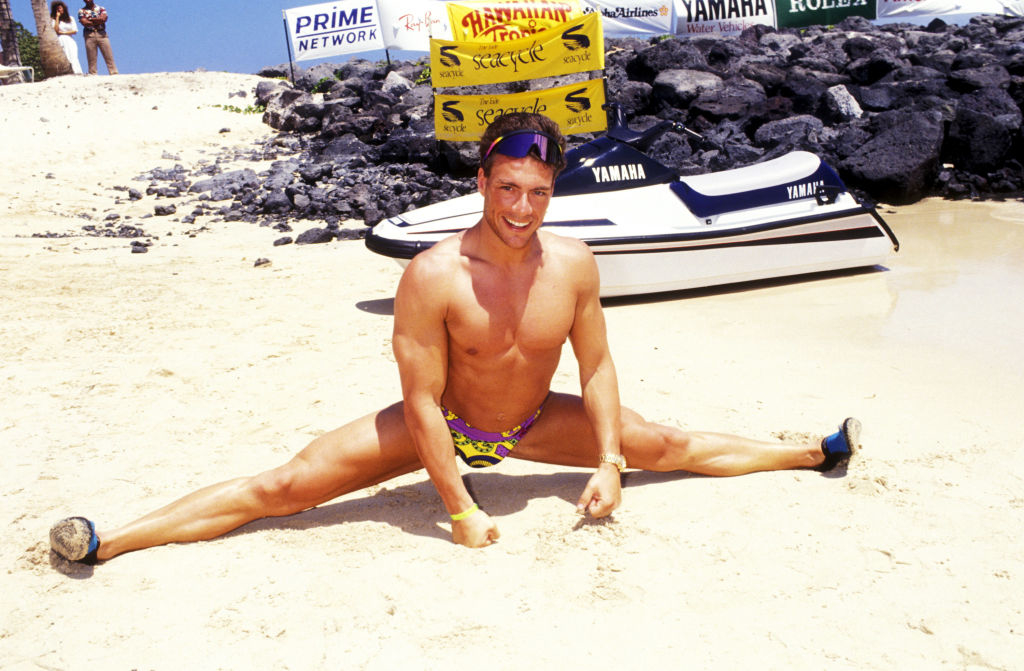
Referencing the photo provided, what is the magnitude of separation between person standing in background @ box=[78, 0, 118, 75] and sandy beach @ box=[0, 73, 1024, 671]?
45.8 ft

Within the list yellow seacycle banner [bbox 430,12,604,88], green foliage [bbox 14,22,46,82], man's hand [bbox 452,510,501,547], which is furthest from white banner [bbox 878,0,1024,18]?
green foliage [bbox 14,22,46,82]

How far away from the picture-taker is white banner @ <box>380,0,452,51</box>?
63.7ft

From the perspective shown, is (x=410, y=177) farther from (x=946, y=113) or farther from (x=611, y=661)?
(x=611, y=661)

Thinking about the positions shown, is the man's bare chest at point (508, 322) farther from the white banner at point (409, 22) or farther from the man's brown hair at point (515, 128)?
the white banner at point (409, 22)

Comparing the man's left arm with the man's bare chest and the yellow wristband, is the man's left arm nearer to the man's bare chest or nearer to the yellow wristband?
the man's bare chest

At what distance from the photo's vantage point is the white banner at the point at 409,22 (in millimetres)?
19422

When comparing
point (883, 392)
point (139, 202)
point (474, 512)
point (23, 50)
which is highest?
point (23, 50)

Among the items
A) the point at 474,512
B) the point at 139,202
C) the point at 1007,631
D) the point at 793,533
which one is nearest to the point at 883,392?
the point at 793,533

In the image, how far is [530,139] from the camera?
308cm

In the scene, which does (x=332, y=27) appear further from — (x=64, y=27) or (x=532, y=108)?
(x=532, y=108)

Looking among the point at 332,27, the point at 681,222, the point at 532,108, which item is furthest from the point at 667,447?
the point at 332,27

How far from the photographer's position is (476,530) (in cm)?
321

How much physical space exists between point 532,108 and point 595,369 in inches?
276

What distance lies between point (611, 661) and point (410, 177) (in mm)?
11200
